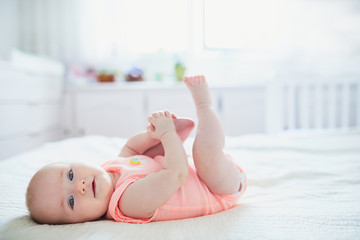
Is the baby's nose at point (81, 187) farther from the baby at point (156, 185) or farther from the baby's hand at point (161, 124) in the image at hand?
the baby's hand at point (161, 124)

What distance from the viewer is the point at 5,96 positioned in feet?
6.41

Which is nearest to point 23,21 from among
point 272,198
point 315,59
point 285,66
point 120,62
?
point 120,62

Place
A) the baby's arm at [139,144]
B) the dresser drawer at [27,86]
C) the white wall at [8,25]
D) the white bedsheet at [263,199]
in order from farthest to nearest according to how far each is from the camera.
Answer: the white wall at [8,25] → the dresser drawer at [27,86] → the baby's arm at [139,144] → the white bedsheet at [263,199]

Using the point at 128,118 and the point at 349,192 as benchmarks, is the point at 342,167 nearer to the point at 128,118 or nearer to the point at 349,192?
the point at 349,192

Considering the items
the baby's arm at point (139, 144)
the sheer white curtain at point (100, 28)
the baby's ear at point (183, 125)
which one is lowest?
the baby's arm at point (139, 144)

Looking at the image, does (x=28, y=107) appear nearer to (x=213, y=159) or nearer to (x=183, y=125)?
(x=183, y=125)

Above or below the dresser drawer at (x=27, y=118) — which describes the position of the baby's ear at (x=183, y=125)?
above

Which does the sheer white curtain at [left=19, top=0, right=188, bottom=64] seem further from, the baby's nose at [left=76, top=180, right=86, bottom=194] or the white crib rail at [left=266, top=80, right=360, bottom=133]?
the baby's nose at [left=76, top=180, right=86, bottom=194]

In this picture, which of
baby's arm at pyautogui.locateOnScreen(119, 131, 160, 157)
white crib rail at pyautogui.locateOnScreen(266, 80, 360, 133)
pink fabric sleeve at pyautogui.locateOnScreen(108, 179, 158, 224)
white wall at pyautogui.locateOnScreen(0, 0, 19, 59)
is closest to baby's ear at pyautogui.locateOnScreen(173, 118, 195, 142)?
baby's arm at pyautogui.locateOnScreen(119, 131, 160, 157)

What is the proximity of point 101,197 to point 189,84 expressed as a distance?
0.36 metres

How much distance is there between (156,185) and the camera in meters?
0.70

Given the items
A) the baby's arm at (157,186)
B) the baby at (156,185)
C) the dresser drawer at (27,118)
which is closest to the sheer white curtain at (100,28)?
the dresser drawer at (27,118)

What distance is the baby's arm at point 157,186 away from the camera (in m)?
0.70

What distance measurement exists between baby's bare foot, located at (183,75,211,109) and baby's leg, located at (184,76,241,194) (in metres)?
0.02
